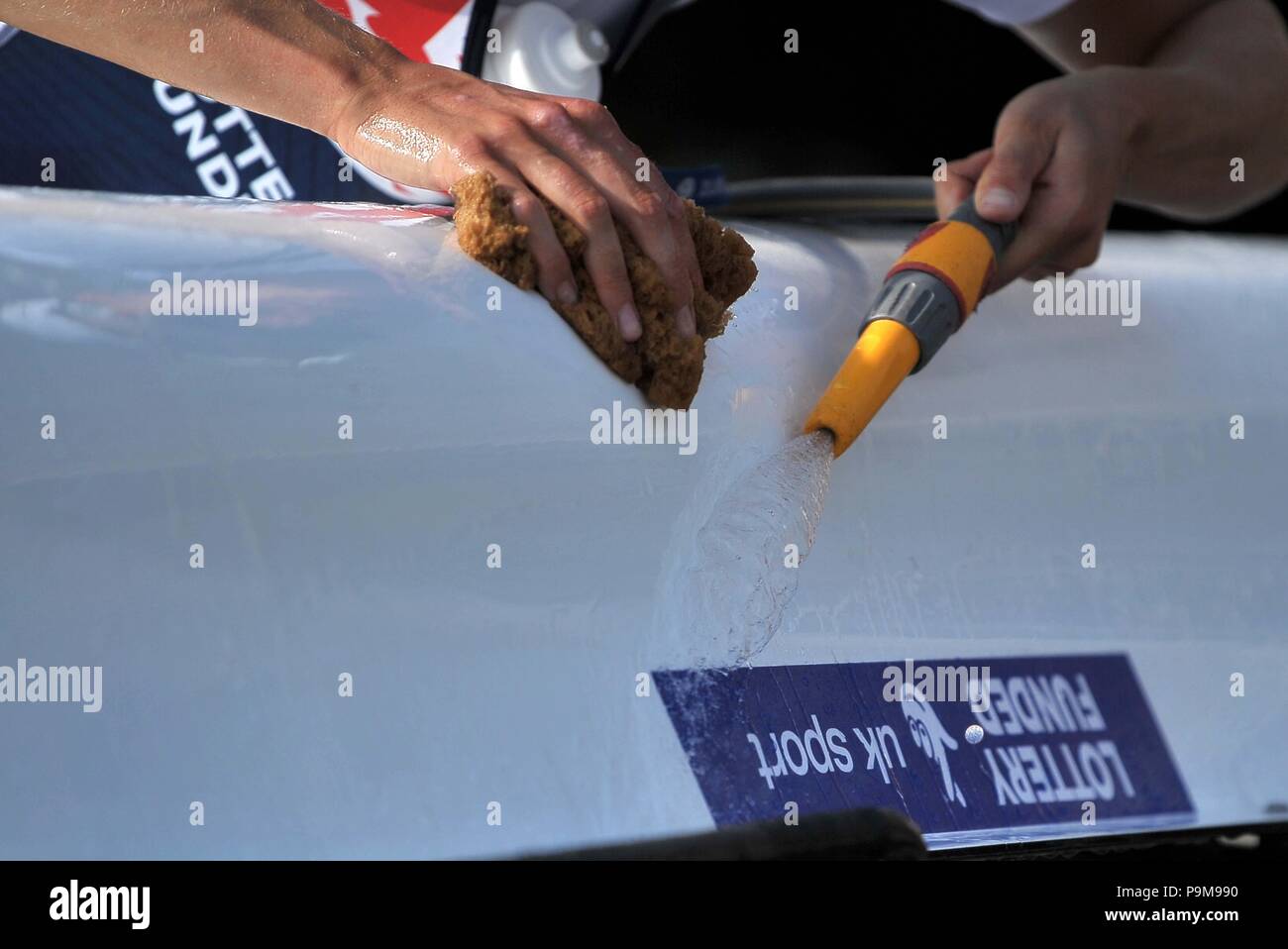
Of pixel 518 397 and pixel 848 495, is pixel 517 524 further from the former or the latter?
pixel 848 495

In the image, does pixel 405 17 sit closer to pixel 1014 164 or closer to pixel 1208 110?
pixel 1014 164

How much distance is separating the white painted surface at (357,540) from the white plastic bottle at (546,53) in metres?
0.31

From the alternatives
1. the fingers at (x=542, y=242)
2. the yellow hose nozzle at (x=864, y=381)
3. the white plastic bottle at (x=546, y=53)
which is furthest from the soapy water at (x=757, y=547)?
the white plastic bottle at (x=546, y=53)

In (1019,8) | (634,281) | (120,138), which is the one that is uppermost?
(1019,8)

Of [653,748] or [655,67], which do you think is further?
[655,67]

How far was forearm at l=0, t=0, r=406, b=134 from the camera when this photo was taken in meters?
0.63

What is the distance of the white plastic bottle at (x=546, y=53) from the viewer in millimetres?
961

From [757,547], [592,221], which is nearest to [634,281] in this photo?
[592,221]

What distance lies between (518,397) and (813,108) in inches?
45.2

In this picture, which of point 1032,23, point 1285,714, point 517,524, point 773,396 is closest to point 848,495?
point 773,396

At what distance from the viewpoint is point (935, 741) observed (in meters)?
0.72

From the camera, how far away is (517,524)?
0.57 meters

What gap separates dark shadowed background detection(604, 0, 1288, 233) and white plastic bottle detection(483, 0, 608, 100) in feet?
1.55

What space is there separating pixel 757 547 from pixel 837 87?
3.70 ft
